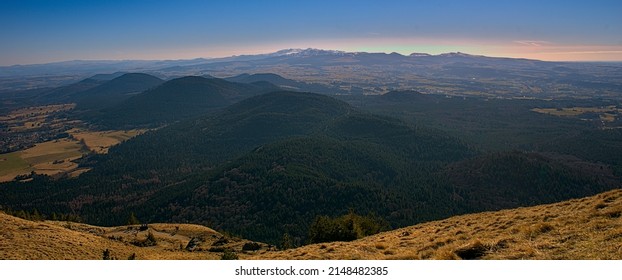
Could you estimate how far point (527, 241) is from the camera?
1792cm

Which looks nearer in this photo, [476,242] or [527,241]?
[527,241]

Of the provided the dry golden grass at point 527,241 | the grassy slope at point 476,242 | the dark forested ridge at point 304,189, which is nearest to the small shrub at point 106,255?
the grassy slope at point 476,242

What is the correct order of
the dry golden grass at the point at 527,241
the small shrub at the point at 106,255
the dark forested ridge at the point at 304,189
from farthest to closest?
the dark forested ridge at the point at 304,189 → the small shrub at the point at 106,255 → the dry golden grass at the point at 527,241

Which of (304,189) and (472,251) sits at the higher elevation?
(472,251)

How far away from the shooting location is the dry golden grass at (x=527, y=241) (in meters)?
15.6

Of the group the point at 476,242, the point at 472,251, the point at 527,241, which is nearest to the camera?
the point at 472,251

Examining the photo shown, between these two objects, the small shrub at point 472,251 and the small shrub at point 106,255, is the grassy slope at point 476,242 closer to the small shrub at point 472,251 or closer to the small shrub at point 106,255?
the small shrub at point 472,251

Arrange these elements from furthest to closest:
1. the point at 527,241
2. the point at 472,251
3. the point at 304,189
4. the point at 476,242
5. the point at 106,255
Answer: the point at 304,189, the point at 106,255, the point at 476,242, the point at 527,241, the point at 472,251

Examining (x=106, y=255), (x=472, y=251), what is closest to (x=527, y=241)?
(x=472, y=251)

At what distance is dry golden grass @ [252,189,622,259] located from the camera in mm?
15578

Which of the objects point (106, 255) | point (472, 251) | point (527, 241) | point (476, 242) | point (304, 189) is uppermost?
point (527, 241)

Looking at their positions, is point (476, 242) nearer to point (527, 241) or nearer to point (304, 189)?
point (527, 241)

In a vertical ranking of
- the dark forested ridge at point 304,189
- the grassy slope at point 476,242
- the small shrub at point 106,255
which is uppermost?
the grassy slope at point 476,242

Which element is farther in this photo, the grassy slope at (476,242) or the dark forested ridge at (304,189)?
the dark forested ridge at (304,189)
